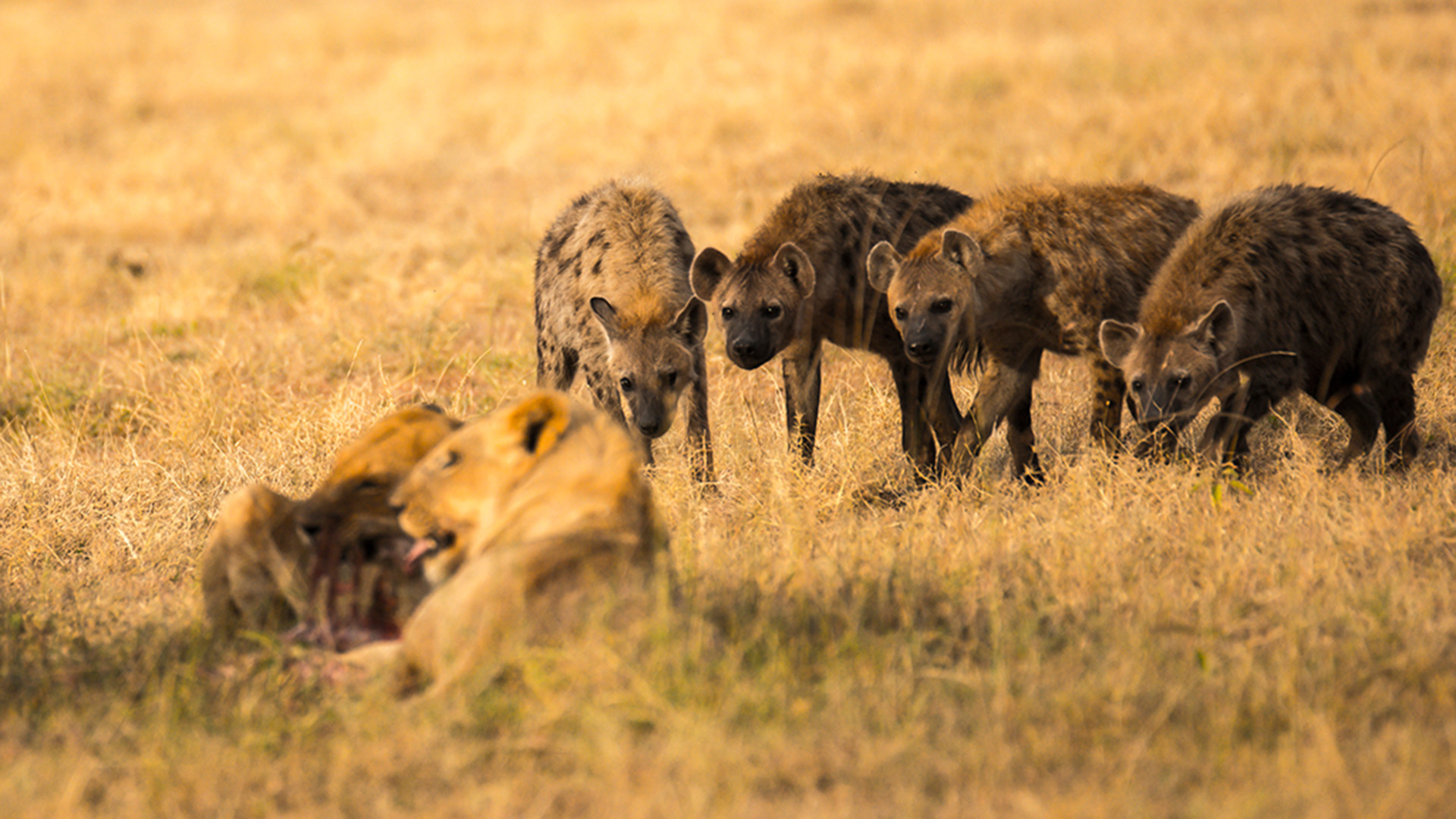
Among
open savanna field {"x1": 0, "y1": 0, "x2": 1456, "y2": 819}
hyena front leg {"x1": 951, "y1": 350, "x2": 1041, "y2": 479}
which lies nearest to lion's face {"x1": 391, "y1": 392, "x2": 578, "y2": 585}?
open savanna field {"x1": 0, "y1": 0, "x2": 1456, "y2": 819}

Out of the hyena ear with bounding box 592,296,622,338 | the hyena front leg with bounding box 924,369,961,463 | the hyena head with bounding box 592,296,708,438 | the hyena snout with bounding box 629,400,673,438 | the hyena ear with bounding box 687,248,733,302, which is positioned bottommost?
the hyena front leg with bounding box 924,369,961,463

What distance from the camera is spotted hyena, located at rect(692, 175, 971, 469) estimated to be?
5.81 m

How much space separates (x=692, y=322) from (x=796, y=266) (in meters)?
0.53

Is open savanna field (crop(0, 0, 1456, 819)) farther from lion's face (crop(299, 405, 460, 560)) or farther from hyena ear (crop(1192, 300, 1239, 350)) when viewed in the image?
hyena ear (crop(1192, 300, 1239, 350))

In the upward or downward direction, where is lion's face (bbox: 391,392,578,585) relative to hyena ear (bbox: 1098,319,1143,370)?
upward

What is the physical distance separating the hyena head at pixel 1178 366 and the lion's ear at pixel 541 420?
2.60 m

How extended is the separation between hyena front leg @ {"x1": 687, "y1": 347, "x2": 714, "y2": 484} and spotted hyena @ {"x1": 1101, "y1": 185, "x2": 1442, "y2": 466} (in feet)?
5.77

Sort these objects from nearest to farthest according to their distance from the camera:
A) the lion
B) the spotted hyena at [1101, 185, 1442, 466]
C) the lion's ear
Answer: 1. the lion's ear
2. the lion
3. the spotted hyena at [1101, 185, 1442, 466]

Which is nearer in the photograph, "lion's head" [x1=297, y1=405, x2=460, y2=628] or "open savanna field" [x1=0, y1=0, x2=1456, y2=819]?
"open savanna field" [x1=0, y1=0, x2=1456, y2=819]

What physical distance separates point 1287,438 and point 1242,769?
3.26 m

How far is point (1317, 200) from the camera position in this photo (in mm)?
5578

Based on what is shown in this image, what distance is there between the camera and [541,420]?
350cm

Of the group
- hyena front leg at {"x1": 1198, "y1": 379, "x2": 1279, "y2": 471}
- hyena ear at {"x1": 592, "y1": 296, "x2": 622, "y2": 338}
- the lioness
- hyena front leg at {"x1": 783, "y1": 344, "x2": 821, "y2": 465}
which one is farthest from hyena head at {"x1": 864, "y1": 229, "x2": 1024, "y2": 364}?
the lioness

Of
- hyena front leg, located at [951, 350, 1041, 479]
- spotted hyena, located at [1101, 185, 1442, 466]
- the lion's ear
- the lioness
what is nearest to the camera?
the lioness
